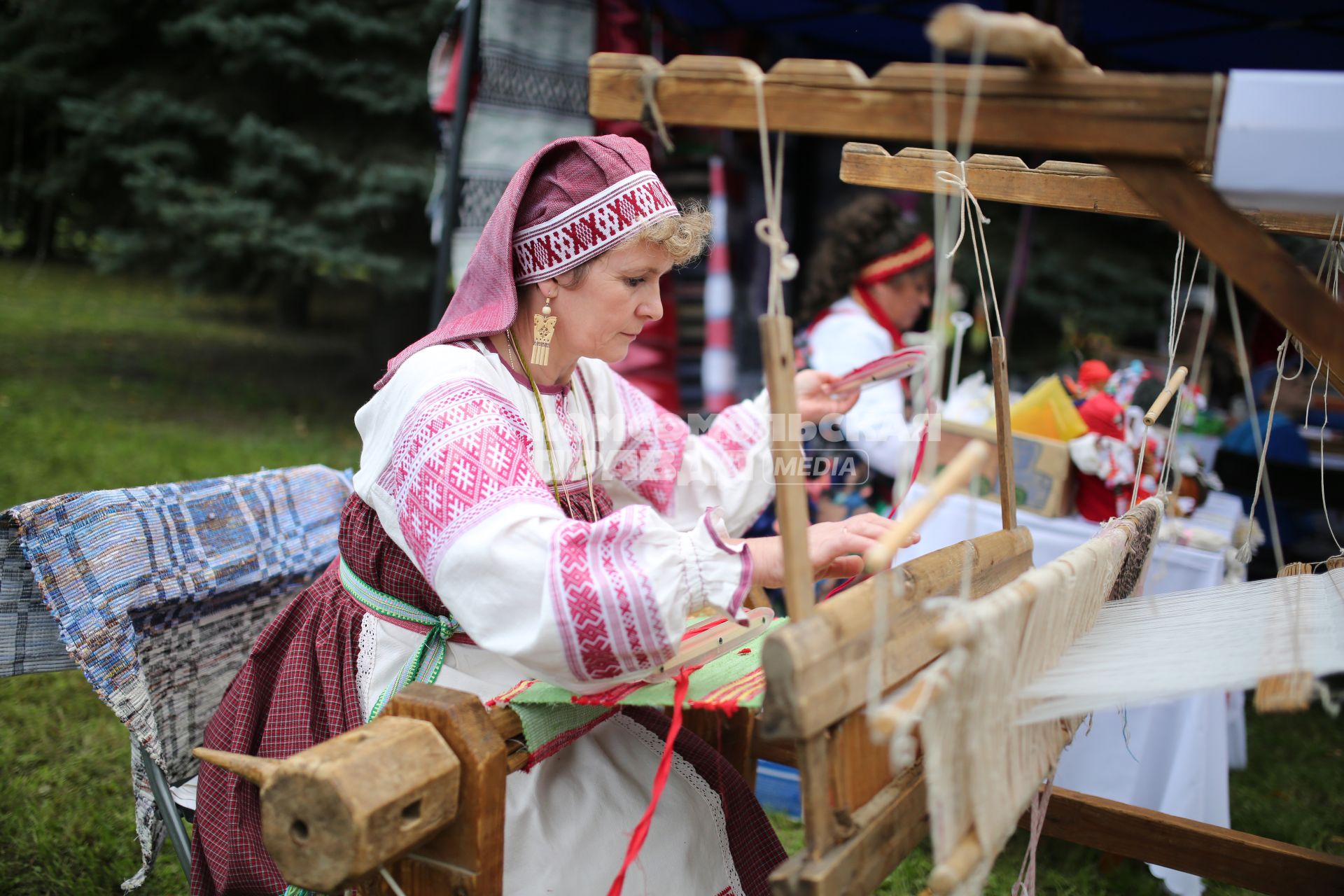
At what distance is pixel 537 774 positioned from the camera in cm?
162

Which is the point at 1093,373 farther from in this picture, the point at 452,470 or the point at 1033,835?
the point at 452,470

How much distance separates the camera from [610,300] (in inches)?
68.4

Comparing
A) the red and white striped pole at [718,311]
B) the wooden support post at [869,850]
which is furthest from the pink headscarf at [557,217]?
the red and white striped pole at [718,311]

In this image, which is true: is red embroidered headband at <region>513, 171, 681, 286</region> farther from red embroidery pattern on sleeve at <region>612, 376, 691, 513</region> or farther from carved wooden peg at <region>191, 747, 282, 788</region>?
carved wooden peg at <region>191, 747, 282, 788</region>

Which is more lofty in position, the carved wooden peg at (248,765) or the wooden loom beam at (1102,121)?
the wooden loom beam at (1102,121)

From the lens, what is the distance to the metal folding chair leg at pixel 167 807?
1802 millimetres

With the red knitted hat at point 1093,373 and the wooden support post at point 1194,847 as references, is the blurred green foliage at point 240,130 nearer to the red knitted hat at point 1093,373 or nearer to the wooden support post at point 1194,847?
the red knitted hat at point 1093,373

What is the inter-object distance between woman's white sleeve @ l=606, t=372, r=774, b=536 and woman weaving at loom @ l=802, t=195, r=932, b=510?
1398mm

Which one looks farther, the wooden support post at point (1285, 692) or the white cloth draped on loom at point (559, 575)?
the white cloth draped on loom at point (559, 575)

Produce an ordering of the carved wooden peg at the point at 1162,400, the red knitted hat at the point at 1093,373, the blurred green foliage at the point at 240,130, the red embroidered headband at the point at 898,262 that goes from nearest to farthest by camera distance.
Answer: the carved wooden peg at the point at 1162,400 → the red knitted hat at the point at 1093,373 → the red embroidered headband at the point at 898,262 → the blurred green foliage at the point at 240,130

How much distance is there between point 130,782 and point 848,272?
3080mm

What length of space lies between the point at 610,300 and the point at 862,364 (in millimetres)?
1797

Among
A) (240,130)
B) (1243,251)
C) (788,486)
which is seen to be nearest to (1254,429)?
(1243,251)

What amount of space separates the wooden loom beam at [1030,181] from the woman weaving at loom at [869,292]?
5.78 feet
